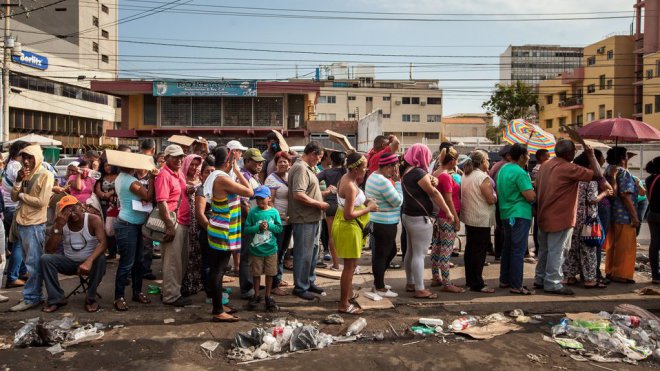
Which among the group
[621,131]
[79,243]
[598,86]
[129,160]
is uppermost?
[598,86]

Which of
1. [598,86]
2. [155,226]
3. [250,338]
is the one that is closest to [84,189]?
[155,226]

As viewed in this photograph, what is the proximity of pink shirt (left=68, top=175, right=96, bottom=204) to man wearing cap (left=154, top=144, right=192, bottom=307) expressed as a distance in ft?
7.68

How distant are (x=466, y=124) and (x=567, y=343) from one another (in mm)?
80616

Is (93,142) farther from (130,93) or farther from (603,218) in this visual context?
(603,218)

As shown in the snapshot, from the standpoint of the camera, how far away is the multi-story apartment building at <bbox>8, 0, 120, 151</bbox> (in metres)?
43.4

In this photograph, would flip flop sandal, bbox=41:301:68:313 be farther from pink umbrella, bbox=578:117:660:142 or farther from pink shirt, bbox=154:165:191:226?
pink umbrella, bbox=578:117:660:142

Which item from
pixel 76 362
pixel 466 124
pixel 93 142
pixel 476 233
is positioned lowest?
pixel 76 362

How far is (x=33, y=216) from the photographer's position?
6.11 metres

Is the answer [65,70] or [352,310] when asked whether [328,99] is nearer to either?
[65,70]

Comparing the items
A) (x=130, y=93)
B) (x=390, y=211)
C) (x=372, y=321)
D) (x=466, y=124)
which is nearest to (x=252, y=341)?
(x=372, y=321)

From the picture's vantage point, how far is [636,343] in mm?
5000

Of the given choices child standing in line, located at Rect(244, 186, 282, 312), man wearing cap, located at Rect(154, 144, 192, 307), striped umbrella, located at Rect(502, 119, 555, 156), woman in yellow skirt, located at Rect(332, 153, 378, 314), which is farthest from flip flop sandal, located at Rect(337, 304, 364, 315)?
striped umbrella, located at Rect(502, 119, 555, 156)

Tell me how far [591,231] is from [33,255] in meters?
7.17

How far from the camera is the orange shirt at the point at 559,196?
658cm
